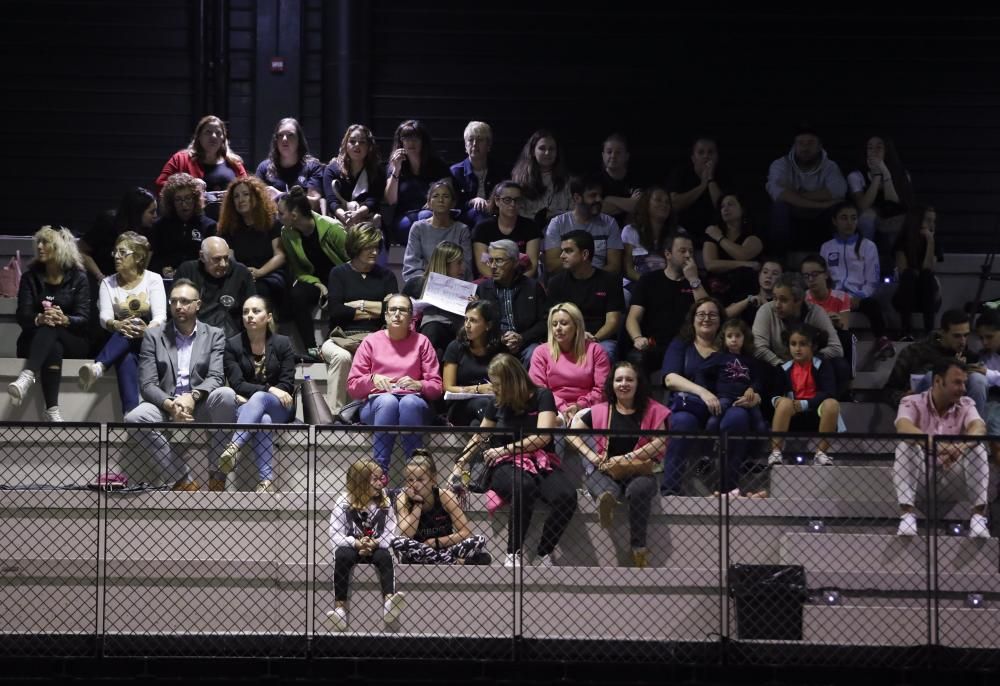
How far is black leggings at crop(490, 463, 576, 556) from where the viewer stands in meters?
7.10

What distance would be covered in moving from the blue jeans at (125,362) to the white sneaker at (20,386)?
453 mm

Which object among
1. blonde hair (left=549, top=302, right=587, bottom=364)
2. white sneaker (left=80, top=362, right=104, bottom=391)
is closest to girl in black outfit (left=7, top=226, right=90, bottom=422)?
white sneaker (left=80, top=362, right=104, bottom=391)

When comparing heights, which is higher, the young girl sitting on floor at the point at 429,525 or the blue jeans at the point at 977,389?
the blue jeans at the point at 977,389

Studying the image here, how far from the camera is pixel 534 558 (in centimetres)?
720

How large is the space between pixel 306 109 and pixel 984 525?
764 centimetres

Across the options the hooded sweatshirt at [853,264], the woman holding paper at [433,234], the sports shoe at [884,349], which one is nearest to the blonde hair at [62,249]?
the woman holding paper at [433,234]

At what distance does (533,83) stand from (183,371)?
17.8ft

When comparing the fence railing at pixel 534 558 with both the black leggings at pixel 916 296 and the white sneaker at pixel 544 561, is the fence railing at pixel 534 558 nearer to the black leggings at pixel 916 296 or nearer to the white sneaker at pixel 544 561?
the white sneaker at pixel 544 561

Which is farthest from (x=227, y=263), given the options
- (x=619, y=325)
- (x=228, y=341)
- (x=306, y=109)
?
(x=306, y=109)

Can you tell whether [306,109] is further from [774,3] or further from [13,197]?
[774,3]

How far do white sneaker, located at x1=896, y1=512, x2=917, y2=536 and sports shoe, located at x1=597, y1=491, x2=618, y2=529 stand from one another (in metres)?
1.46

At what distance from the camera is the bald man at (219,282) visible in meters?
9.59

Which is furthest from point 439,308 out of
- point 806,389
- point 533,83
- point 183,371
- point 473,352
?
point 533,83

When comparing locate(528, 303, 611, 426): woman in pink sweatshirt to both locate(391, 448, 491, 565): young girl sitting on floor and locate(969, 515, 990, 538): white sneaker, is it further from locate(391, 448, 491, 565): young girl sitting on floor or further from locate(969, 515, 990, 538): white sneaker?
locate(969, 515, 990, 538): white sneaker
